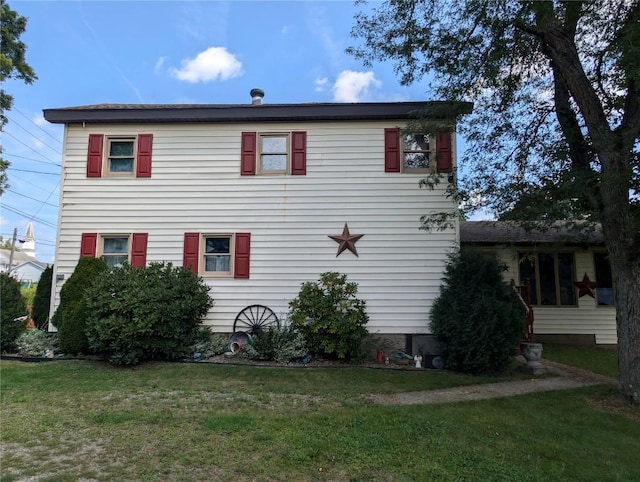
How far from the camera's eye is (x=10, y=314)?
9383 millimetres

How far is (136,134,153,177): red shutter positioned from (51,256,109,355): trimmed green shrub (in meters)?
2.25

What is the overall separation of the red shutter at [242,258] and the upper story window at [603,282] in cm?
1000

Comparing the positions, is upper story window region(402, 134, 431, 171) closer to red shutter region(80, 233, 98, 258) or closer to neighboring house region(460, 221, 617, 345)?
neighboring house region(460, 221, 617, 345)

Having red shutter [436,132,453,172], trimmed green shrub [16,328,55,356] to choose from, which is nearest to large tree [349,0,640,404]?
red shutter [436,132,453,172]

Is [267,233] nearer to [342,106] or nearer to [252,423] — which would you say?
[342,106]

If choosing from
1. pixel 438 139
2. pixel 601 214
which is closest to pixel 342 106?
pixel 438 139

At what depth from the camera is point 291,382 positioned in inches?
273

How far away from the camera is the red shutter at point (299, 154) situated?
1008cm

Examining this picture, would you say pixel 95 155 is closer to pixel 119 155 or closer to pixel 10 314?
pixel 119 155

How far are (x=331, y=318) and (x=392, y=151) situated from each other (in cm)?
Result: 413

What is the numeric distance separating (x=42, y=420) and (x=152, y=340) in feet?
10.6

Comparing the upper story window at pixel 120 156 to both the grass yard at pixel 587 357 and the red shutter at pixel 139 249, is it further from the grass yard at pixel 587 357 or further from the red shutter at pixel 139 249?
the grass yard at pixel 587 357

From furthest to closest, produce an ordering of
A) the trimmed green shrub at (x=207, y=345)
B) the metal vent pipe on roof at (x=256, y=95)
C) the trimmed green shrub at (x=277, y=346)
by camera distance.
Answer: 1. the metal vent pipe on roof at (x=256, y=95)
2. the trimmed green shrub at (x=207, y=345)
3. the trimmed green shrub at (x=277, y=346)

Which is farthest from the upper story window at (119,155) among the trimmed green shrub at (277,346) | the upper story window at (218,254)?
the trimmed green shrub at (277,346)
